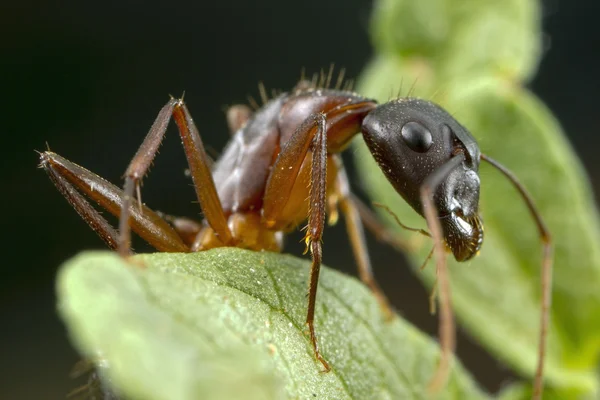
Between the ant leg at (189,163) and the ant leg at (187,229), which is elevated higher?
the ant leg at (189,163)

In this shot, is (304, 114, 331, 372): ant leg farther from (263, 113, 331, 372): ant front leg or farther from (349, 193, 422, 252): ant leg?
(349, 193, 422, 252): ant leg

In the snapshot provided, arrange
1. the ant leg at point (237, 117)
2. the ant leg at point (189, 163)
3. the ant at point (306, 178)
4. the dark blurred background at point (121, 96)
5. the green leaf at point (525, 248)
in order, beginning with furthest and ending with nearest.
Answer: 1. the dark blurred background at point (121, 96)
2. the ant leg at point (237, 117)
3. the green leaf at point (525, 248)
4. the ant at point (306, 178)
5. the ant leg at point (189, 163)

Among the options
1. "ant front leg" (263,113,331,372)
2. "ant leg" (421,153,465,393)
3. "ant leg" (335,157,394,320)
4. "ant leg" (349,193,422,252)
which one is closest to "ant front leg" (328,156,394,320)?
"ant leg" (335,157,394,320)

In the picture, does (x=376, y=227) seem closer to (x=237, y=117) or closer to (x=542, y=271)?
(x=237, y=117)

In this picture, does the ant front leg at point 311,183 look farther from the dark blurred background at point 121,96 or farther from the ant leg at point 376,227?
the dark blurred background at point 121,96

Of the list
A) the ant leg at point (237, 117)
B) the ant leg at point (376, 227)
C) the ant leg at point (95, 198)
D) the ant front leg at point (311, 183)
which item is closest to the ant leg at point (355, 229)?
the ant leg at point (376, 227)

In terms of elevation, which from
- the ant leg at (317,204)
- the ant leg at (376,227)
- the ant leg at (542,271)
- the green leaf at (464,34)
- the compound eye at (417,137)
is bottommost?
the ant leg at (376,227)

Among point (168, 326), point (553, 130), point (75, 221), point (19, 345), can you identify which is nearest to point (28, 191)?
point (75, 221)

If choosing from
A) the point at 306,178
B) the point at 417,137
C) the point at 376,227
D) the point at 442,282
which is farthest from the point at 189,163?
the point at 376,227
